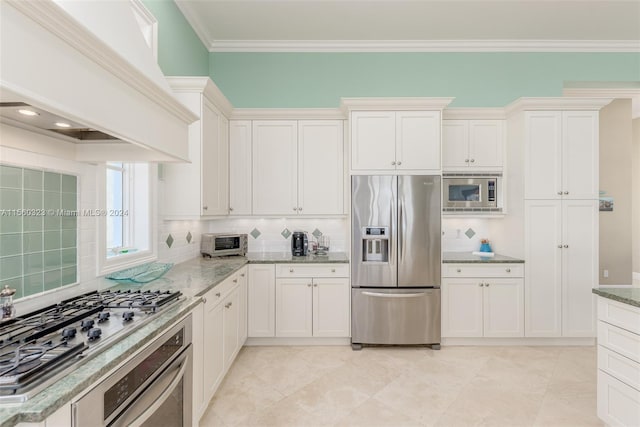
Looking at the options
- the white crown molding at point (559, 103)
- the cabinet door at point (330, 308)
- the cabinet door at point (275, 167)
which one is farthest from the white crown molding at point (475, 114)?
the cabinet door at point (330, 308)

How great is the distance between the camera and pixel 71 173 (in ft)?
5.86

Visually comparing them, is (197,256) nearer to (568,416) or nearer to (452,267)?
(452,267)

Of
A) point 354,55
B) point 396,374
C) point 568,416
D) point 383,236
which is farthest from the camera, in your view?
point 354,55

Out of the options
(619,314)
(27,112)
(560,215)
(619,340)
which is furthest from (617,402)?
(27,112)

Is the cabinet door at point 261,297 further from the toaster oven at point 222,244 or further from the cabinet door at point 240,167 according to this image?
the cabinet door at point 240,167

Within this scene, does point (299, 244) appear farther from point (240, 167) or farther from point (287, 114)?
point (287, 114)

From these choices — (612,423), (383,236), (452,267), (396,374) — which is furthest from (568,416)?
(383,236)

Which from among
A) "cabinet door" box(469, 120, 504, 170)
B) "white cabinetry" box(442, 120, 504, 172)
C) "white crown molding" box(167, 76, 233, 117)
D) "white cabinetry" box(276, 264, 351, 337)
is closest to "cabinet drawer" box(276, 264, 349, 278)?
"white cabinetry" box(276, 264, 351, 337)

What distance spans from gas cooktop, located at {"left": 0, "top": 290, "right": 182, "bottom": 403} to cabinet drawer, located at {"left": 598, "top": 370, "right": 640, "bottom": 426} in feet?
8.36

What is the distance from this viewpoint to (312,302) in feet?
11.0

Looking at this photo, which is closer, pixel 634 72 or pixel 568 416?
pixel 568 416

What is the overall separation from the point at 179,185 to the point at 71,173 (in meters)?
1.04

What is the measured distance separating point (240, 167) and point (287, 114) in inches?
30.6

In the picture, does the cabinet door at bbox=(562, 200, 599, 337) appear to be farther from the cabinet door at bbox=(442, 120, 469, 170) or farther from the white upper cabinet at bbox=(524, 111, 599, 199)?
the cabinet door at bbox=(442, 120, 469, 170)
